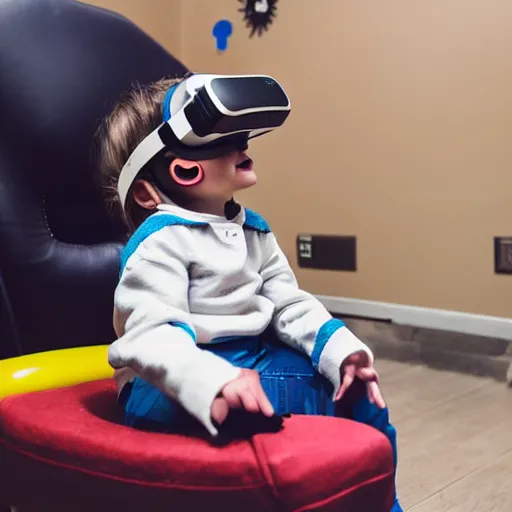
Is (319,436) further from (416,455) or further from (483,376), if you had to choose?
(483,376)

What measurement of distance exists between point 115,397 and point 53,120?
489 mm

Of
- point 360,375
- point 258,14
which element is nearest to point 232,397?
point 360,375

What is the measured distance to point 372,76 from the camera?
205 cm

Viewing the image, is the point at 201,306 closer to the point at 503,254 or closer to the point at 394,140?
the point at 503,254

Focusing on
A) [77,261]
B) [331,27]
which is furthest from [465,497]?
[331,27]

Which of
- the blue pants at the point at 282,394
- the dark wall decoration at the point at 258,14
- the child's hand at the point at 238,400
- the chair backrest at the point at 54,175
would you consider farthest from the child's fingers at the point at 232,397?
the dark wall decoration at the point at 258,14

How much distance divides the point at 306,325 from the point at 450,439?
0.72 m

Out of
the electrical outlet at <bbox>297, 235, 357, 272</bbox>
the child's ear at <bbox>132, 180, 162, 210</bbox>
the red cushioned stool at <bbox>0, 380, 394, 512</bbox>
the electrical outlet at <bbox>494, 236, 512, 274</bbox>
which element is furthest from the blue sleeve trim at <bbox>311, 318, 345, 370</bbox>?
the electrical outlet at <bbox>297, 235, 357, 272</bbox>

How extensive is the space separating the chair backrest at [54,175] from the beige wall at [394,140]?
1010 millimetres

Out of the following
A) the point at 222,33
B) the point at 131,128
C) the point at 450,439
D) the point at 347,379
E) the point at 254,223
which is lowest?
the point at 450,439

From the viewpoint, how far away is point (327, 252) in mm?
2203

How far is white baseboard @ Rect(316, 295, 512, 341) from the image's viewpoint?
1861 mm

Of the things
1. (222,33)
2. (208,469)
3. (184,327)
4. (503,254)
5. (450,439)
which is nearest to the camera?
(208,469)

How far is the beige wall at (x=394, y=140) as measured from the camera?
1851 millimetres
